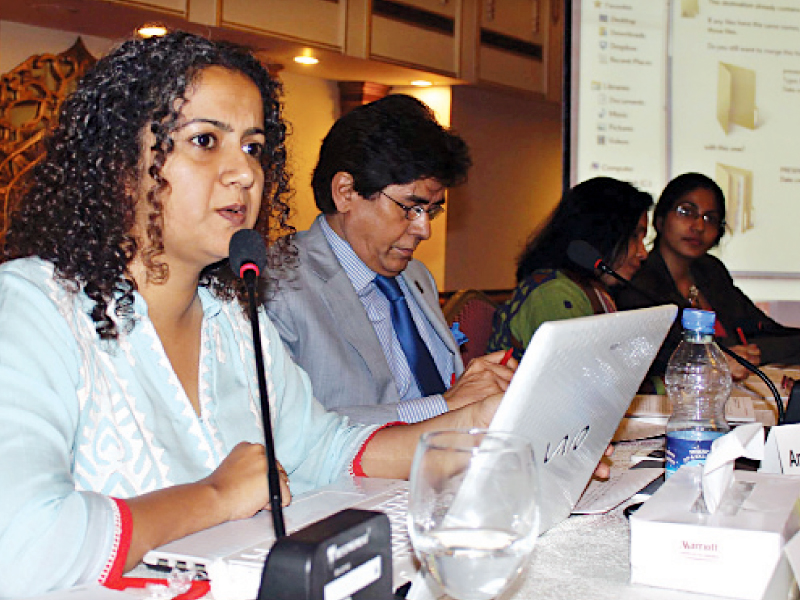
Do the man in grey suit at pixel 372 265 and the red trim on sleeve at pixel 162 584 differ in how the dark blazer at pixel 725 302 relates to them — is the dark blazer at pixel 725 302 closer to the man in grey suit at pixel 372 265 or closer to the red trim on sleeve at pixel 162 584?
the man in grey suit at pixel 372 265

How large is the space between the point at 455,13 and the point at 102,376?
5628 mm

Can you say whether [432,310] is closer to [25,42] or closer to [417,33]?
[25,42]

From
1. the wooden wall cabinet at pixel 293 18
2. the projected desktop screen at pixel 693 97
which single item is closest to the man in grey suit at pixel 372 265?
the projected desktop screen at pixel 693 97

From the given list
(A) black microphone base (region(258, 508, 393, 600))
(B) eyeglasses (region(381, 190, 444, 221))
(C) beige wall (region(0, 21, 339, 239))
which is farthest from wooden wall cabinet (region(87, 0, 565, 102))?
(A) black microphone base (region(258, 508, 393, 600))

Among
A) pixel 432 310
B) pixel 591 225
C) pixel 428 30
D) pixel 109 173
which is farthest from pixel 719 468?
pixel 428 30

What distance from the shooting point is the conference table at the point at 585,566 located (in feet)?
2.97

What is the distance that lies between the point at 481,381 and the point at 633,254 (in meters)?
1.55

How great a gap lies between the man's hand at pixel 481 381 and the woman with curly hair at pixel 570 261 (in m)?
1.00

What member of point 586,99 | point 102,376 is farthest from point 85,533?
point 586,99

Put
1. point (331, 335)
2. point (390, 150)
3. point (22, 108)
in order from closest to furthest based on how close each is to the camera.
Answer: point (331, 335)
point (390, 150)
point (22, 108)

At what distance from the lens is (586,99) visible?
11.5 feet

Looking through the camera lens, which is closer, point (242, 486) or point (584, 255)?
point (242, 486)

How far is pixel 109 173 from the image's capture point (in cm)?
127

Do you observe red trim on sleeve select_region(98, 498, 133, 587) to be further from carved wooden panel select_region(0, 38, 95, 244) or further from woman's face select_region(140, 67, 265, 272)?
carved wooden panel select_region(0, 38, 95, 244)
